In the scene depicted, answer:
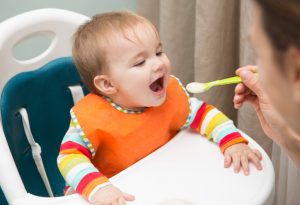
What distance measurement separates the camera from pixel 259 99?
2.76 feet

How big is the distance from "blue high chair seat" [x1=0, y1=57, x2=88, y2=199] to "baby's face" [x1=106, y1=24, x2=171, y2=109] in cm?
21

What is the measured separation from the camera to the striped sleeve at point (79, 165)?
0.75m

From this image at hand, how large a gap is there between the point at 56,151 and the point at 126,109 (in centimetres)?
26

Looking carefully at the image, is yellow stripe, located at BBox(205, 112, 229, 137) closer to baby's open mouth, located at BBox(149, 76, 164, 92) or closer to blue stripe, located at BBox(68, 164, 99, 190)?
baby's open mouth, located at BBox(149, 76, 164, 92)

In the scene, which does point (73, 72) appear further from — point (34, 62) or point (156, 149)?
point (156, 149)

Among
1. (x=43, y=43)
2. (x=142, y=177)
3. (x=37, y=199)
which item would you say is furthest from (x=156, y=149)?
(x=43, y=43)

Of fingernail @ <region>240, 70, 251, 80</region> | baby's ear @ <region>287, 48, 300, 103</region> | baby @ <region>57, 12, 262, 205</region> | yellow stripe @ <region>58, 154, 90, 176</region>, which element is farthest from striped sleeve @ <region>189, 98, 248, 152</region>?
baby's ear @ <region>287, 48, 300, 103</region>

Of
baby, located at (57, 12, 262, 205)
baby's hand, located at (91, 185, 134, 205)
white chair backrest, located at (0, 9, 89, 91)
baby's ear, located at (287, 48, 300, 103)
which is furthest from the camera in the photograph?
white chair backrest, located at (0, 9, 89, 91)

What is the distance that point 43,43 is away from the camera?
5.14 feet

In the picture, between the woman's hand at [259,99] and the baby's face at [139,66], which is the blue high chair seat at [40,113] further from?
the woman's hand at [259,99]

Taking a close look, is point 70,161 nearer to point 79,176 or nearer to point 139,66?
point 79,176

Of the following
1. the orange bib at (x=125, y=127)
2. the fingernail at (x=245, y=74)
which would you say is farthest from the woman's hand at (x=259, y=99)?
the orange bib at (x=125, y=127)

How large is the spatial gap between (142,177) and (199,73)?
0.50m

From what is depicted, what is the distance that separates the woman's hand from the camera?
30.7 inches
